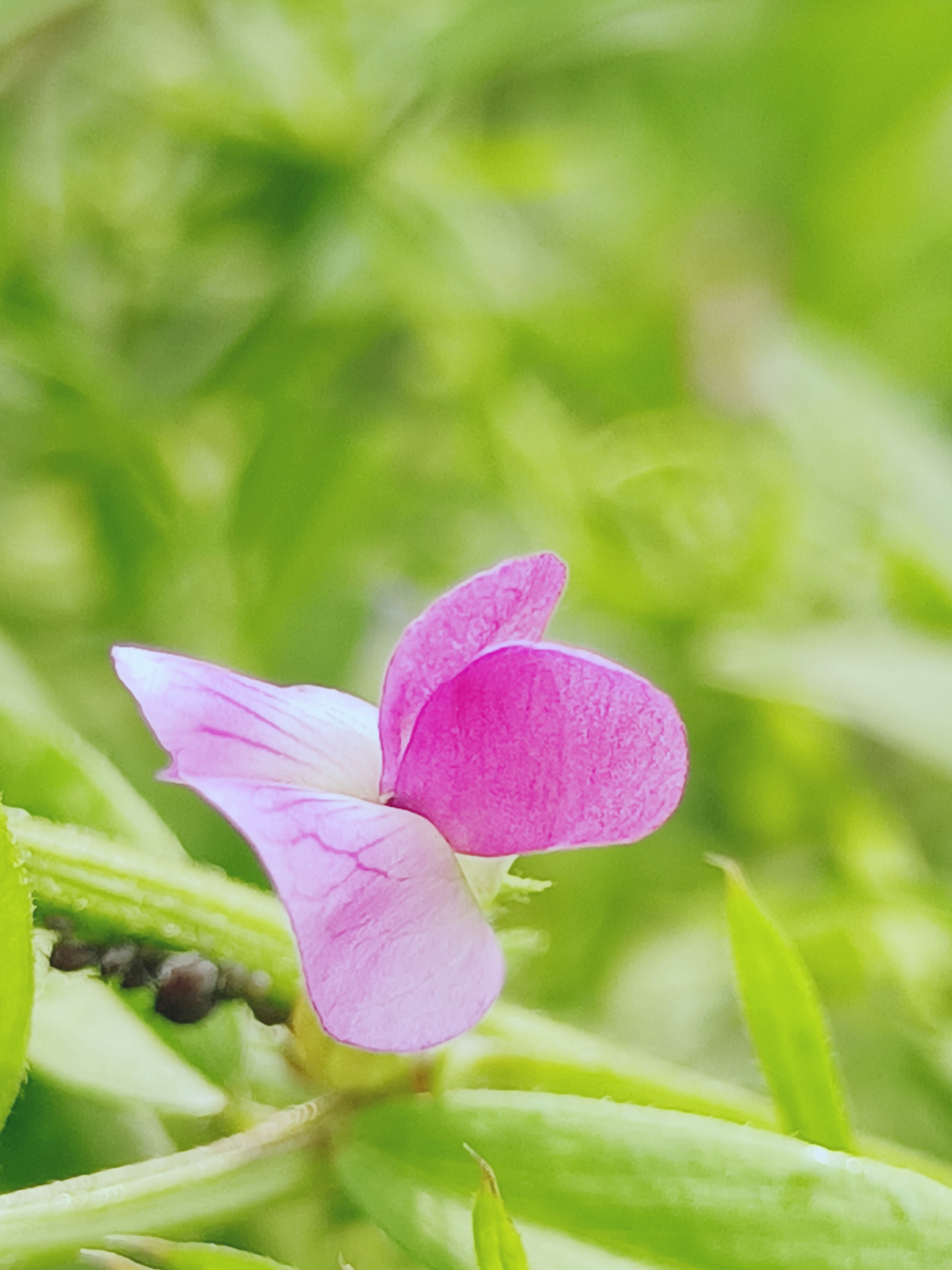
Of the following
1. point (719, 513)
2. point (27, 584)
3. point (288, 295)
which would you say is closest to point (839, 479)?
point (719, 513)

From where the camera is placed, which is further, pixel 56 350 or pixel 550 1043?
pixel 56 350

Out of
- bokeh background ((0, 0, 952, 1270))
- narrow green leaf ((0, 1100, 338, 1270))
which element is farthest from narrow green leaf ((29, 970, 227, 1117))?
bokeh background ((0, 0, 952, 1270))

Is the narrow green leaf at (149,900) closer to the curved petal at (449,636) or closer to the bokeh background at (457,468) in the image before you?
the curved petal at (449,636)

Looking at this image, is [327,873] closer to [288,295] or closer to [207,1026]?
[207,1026]

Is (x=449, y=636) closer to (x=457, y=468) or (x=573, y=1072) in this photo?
(x=573, y=1072)

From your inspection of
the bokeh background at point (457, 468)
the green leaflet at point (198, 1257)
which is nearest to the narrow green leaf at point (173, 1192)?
the green leaflet at point (198, 1257)
